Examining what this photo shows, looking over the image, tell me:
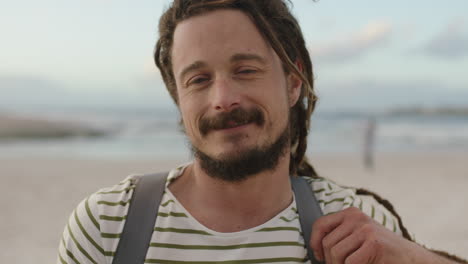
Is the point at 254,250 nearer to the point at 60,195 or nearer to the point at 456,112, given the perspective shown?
the point at 60,195

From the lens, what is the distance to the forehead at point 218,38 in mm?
2197

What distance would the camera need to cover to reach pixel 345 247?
6.48 feet

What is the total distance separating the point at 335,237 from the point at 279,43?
3.00 ft

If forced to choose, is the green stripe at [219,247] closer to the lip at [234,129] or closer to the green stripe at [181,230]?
the green stripe at [181,230]

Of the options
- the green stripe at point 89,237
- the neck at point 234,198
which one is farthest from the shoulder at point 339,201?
the green stripe at point 89,237

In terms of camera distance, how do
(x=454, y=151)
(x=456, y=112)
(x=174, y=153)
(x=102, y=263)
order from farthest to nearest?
(x=456, y=112), (x=454, y=151), (x=174, y=153), (x=102, y=263)

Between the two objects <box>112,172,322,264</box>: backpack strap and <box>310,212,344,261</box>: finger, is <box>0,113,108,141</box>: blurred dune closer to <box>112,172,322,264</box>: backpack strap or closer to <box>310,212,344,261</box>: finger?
<box>112,172,322,264</box>: backpack strap

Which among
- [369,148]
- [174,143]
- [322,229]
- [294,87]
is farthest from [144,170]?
[322,229]

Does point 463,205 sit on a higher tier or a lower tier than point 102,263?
lower

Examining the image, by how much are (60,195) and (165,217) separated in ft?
33.1

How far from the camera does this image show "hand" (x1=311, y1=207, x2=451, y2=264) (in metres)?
1.96

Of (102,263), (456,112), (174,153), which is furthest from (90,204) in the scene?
(456,112)

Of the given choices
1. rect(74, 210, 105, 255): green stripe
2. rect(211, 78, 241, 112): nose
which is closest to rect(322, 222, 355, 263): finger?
rect(211, 78, 241, 112): nose

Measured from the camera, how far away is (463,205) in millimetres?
10367
